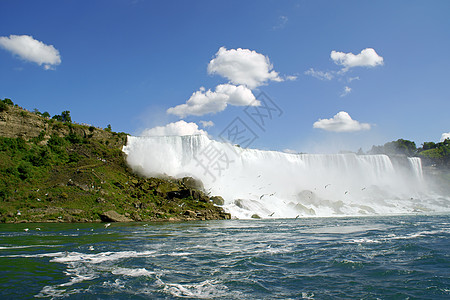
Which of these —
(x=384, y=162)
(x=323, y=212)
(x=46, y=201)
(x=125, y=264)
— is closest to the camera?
(x=125, y=264)

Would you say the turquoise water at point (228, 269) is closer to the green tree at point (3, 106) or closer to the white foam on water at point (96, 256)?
the white foam on water at point (96, 256)

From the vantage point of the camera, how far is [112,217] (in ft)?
110

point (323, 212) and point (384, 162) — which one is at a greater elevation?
point (384, 162)

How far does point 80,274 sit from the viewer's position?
416 inches

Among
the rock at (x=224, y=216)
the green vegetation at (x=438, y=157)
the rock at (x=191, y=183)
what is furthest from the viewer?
the green vegetation at (x=438, y=157)

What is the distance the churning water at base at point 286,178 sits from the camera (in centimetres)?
5059

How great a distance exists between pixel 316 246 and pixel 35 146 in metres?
45.0

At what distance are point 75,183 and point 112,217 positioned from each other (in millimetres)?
9312

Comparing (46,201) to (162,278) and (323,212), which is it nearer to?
(162,278)

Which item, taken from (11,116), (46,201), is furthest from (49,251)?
(11,116)

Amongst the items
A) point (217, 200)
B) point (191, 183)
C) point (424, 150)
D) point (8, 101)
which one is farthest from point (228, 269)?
point (424, 150)

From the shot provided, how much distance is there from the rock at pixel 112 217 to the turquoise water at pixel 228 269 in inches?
623

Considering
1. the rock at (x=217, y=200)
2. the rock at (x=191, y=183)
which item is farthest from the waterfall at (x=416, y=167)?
the rock at (x=191, y=183)

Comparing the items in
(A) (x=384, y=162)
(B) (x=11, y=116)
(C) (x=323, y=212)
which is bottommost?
(C) (x=323, y=212)
